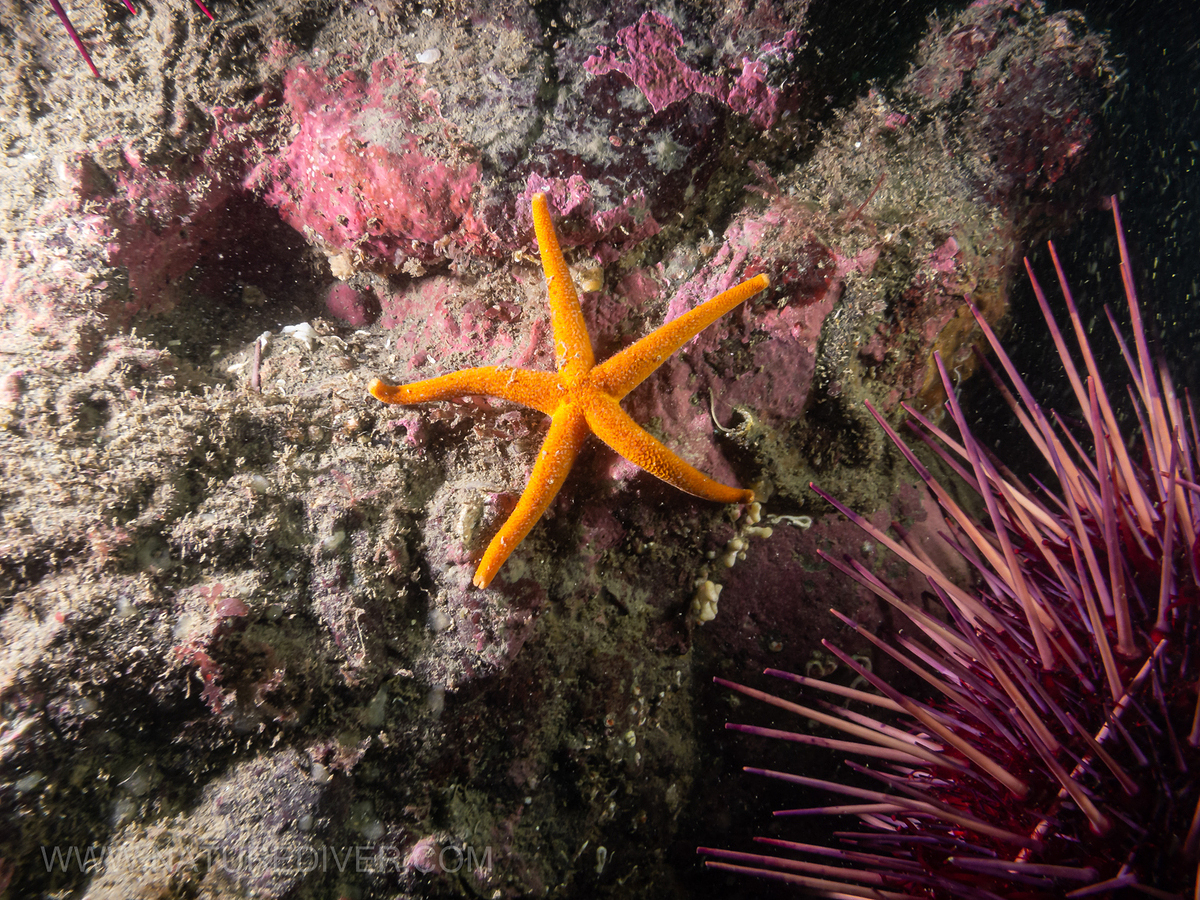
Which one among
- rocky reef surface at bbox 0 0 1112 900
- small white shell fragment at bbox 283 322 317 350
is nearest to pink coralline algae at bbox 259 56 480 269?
rocky reef surface at bbox 0 0 1112 900

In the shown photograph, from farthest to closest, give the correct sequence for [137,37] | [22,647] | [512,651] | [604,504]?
[137,37] → [604,504] → [512,651] → [22,647]

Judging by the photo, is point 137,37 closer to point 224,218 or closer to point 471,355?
point 224,218

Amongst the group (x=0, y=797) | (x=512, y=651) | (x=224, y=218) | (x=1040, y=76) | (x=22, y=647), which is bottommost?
(x=512, y=651)

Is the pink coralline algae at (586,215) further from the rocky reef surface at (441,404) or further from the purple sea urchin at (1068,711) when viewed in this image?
the purple sea urchin at (1068,711)

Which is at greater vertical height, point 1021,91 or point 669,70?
point 669,70

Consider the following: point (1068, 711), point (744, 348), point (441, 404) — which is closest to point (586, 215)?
point (744, 348)

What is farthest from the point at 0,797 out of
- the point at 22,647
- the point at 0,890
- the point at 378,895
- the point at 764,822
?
the point at 764,822

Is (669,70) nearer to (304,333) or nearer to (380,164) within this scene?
(380,164)
